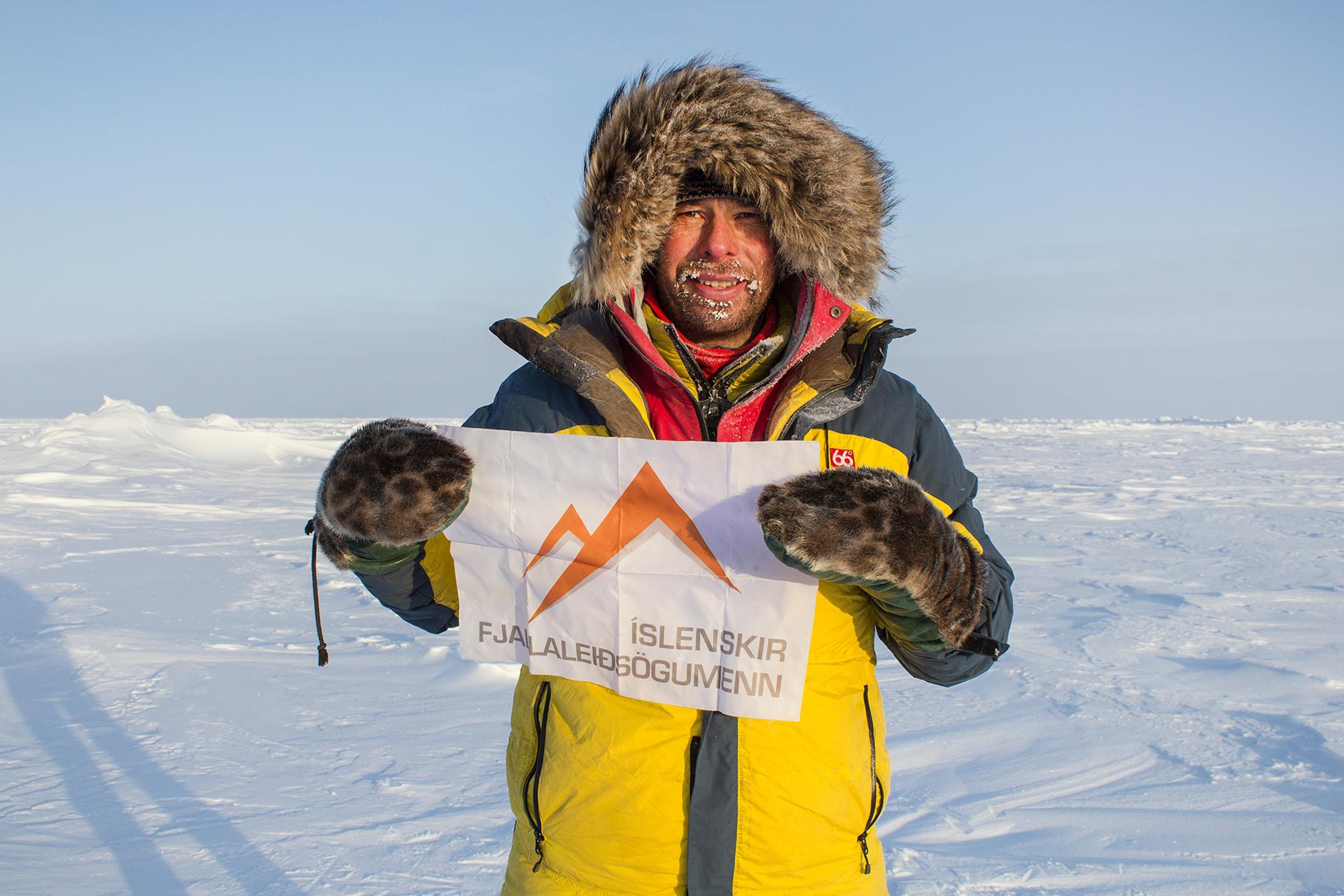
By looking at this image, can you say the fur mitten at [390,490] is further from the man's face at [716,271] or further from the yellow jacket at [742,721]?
the man's face at [716,271]

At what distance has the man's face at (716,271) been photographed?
5.77 ft

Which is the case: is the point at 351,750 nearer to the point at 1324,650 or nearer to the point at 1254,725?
the point at 1254,725

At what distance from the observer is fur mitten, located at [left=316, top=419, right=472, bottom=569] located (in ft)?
4.80

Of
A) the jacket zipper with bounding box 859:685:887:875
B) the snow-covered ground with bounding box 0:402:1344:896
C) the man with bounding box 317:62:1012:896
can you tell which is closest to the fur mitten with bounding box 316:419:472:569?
the man with bounding box 317:62:1012:896

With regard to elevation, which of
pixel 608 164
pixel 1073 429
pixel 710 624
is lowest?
pixel 1073 429

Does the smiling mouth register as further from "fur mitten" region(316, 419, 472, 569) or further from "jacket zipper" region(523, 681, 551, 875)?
"jacket zipper" region(523, 681, 551, 875)

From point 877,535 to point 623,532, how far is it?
1.76 feet

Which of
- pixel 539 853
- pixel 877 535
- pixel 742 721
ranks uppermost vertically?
pixel 877 535

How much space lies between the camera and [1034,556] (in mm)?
8102

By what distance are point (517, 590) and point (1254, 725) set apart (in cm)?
394

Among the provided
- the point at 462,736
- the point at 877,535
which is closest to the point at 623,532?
the point at 877,535

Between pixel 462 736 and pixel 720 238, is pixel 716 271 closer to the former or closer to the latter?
pixel 720 238

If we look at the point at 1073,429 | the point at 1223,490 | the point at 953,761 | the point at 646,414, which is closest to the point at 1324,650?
the point at 953,761

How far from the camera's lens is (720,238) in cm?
187
